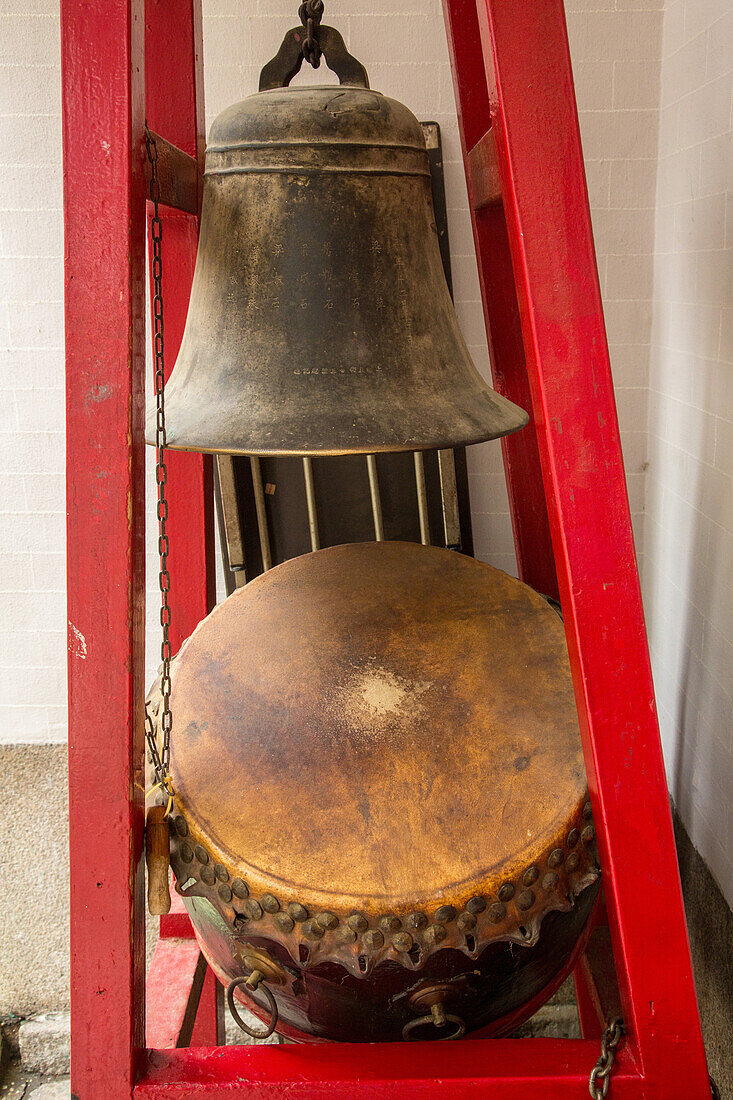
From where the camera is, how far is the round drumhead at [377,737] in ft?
3.51

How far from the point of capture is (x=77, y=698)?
1.05 meters

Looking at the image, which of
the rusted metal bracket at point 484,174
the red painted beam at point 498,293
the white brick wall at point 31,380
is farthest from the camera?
the white brick wall at point 31,380

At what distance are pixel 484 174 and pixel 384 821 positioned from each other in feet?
3.28

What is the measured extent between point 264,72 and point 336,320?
388 mm

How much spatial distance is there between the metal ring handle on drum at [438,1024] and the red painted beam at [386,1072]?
21 millimetres

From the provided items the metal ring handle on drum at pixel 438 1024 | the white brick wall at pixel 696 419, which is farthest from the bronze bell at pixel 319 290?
the white brick wall at pixel 696 419

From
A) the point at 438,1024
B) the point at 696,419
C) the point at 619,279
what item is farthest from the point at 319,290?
the point at 619,279

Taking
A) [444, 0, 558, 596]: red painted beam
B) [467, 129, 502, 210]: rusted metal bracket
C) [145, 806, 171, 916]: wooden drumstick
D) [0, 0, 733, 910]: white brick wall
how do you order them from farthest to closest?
[0, 0, 733, 910]: white brick wall
[444, 0, 558, 596]: red painted beam
[467, 129, 502, 210]: rusted metal bracket
[145, 806, 171, 916]: wooden drumstick

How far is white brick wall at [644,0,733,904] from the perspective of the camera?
174 cm

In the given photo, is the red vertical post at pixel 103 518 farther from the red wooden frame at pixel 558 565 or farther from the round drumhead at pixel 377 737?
the round drumhead at pixel 377 737

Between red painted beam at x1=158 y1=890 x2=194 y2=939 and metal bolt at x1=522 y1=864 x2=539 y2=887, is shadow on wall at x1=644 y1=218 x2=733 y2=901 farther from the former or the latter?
red painted beam at x1=158 y1=890 x2=194 y2=939

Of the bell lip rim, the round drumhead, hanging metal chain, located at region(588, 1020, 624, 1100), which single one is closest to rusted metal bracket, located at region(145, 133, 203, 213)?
the bell lip rim

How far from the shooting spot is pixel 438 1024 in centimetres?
108

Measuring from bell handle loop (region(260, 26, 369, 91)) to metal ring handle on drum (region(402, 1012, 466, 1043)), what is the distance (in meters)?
1.18
